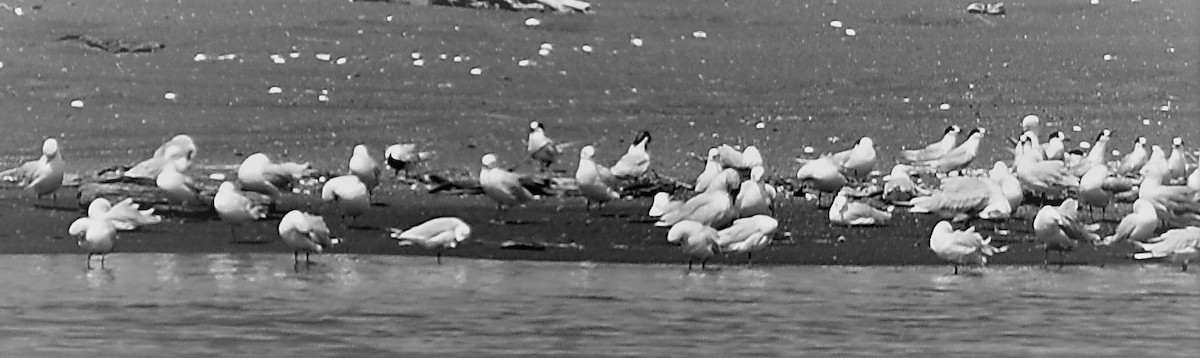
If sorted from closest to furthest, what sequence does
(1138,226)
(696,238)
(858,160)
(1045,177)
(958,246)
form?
1. (696,238)
2. (958,246)
3. (1138,226)
4. (1045,177)
5. (858,160)

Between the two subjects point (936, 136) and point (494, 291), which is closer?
point (494, 291)

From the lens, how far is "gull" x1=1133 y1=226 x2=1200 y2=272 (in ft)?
33.4

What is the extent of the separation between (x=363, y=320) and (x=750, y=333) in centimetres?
158

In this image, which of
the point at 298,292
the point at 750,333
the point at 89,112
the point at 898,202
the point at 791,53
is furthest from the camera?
the point at 791,53

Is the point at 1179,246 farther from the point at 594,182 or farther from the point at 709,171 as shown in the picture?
the point at 594,182

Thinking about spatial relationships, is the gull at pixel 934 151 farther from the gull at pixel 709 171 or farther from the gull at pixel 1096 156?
the gull at pixel 709 171

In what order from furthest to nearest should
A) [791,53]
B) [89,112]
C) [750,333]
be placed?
1. [791,53]
2. [89,112]
3. [750,333]

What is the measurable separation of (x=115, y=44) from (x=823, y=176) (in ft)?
15.4

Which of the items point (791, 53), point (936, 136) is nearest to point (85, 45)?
point (791, 53)

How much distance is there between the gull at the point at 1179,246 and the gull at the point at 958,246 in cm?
86

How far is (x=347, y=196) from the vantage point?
1045 cm

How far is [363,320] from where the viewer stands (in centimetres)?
880

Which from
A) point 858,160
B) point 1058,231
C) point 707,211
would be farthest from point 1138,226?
point 707,211

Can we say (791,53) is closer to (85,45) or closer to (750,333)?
(85,45)
